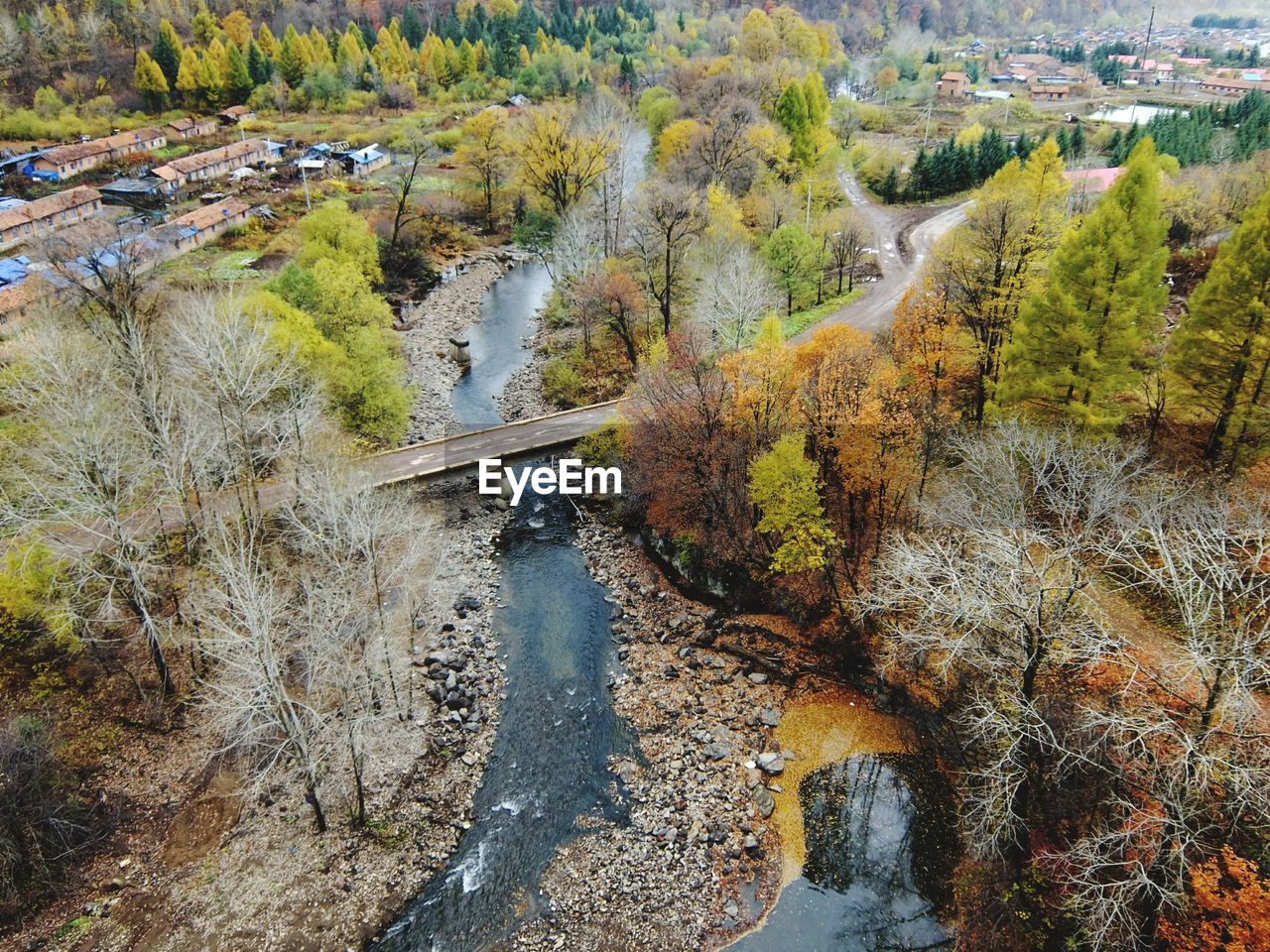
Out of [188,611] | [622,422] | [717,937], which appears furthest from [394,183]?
[717,937]

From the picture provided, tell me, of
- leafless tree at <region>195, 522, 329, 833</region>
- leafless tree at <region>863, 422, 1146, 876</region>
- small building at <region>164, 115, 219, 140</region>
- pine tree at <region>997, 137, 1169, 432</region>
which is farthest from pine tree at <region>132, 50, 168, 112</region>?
leafless tree at <region>863, 422, 1146, 876</region>

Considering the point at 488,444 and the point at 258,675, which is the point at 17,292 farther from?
the point at 258,675

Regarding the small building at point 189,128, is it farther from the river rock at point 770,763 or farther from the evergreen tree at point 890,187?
the river rock at point 770,763

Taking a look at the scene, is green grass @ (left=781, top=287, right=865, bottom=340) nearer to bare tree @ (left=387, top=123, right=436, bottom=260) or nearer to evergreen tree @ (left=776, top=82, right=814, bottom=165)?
evergreen tree @ (left=776, top=82, right=814, bottom=165)

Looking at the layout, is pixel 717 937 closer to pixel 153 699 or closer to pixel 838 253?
pixel 153 699

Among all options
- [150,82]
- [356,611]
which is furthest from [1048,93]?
[356,611]

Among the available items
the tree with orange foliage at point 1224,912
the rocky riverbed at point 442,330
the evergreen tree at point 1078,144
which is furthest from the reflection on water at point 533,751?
the evergreen tree at point 1078,144
